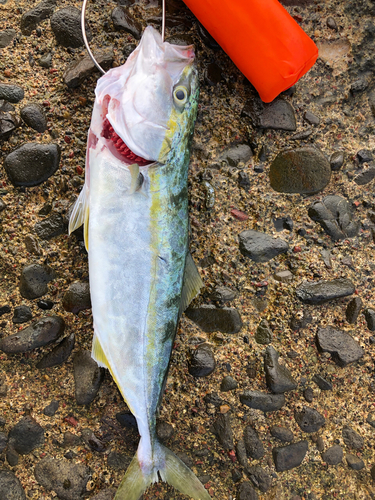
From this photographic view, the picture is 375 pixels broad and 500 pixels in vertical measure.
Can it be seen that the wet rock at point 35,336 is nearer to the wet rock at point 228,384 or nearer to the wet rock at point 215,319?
the wet rock at point 215,319

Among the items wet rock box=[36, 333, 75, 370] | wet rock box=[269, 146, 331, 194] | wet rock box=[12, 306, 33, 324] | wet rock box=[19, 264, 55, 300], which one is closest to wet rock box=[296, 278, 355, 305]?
wet rock box=[269, 146, 331, 194]

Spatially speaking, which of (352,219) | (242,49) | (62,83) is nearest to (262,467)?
(352,219)

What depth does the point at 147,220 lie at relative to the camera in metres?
1.98

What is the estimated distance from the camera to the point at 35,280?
2307 millimetres

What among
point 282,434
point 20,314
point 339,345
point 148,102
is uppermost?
point 148,102

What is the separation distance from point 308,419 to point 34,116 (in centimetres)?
270

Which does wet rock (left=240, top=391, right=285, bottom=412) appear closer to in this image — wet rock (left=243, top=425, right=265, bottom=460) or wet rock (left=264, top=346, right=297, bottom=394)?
wet rock (left=264, top=346, right=297, bottom=394)

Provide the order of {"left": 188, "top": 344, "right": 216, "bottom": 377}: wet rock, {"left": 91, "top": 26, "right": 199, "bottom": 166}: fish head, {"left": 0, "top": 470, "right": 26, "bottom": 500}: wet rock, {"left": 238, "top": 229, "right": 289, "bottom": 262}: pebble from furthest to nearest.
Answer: {"left": 238, "top": 229, "right": 289, "bottom": 262}: pebble, {"left": 188, "top": 344, "right": 216, "bottom": 377}: wet rock, {"left": 0, "top": 470, "right": 26, "bottom": 500}: wet rock, {"left": 91, "top": 26, "right": 199, "bottom": 166}: fish head

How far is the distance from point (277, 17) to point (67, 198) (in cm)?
169

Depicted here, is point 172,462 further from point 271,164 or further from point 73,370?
point 271,164

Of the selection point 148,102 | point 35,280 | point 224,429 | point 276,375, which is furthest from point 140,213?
point 224,429

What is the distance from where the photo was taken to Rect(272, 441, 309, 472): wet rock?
2379mm

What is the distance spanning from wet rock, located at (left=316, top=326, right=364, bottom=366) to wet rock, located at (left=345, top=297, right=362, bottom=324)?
11 centimetres

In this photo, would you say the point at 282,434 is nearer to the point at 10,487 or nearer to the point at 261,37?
the point at 10,487
